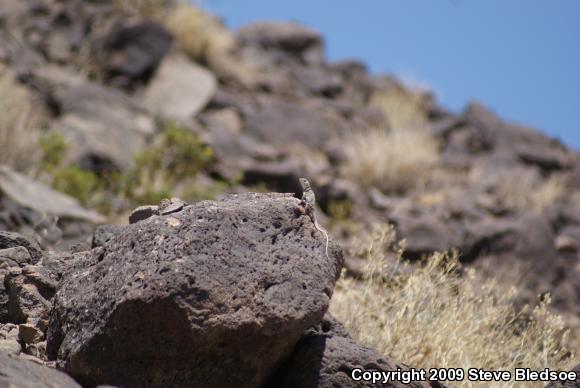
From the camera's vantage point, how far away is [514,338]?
207 inches

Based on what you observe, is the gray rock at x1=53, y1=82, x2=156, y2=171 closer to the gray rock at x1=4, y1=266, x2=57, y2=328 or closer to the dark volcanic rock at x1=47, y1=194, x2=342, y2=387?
the gray rock at x1=4, y1=266, x2=57, y2=328

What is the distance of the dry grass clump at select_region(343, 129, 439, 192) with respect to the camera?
13.8 m

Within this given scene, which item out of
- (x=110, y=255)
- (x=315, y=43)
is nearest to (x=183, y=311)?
(x=110, y=255)

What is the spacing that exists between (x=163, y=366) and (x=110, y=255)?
23.3 inches

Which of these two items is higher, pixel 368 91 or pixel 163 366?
pixel 368 91

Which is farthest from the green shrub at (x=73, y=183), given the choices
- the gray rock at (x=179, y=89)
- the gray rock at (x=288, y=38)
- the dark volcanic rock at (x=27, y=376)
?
the gray rock at (x=288, y=38)

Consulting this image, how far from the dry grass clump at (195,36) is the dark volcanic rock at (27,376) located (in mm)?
13589

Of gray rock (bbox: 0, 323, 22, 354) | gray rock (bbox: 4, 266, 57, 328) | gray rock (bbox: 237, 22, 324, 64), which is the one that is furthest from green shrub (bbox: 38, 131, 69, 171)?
gray rock (bbox: 237, 22, 324, 64)

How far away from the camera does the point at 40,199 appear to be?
26.7ft

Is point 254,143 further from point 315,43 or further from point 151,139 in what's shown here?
point 315,43

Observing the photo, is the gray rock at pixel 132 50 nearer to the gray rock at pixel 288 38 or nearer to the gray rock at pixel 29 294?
the gray rock at pixel 288 38

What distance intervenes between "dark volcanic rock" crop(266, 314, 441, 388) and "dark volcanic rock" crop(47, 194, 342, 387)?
0.14m

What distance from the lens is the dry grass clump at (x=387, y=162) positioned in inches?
545

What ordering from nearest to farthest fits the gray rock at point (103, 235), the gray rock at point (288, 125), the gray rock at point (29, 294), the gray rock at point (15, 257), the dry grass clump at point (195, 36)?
the gray rock at point (29, 294) < the gray rock at point (15, 257) < the gray rock at point (103, 235) < the gray rock at point (288, 125) < the dry grass clump at point (195, 36)
